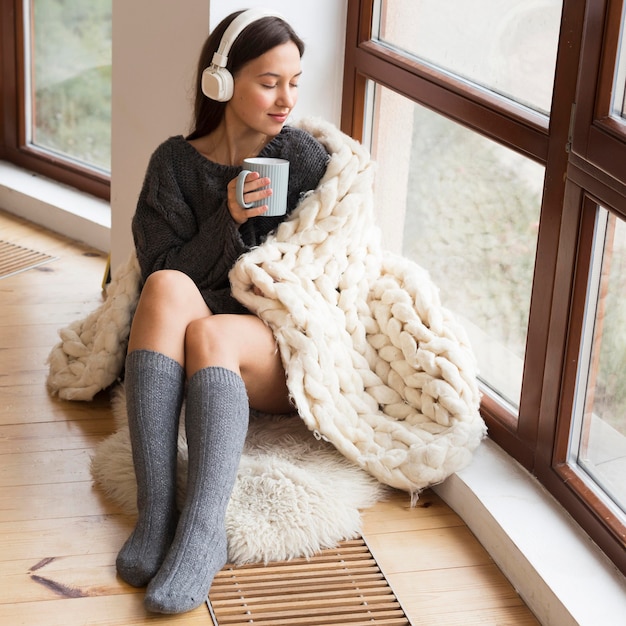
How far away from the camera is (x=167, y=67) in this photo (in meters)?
2.46

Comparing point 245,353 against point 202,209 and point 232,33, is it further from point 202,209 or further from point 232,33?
point 232,33

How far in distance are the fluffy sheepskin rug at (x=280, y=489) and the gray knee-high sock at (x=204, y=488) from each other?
7 cm

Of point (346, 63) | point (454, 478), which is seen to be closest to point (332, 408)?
point (454, 478)

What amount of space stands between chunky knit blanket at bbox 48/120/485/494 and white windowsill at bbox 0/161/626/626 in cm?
6

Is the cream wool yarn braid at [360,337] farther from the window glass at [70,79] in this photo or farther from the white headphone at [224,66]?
the window glass at [70,79]

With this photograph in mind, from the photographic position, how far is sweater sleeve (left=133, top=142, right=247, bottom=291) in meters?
2.00

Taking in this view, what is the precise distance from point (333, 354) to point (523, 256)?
391 mm

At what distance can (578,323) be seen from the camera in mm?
1760

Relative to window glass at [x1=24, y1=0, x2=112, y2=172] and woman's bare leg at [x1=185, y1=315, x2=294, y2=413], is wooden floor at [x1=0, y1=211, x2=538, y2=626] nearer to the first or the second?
woman's bare leg at [x1=185, y1=315, x2=294, y2=413]

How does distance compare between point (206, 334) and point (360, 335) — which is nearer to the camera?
point (206, 334)

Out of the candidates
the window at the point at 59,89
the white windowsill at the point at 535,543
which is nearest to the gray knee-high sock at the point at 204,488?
the white windowsill at the point at 535,543

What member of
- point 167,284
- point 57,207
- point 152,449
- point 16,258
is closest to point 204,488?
point 152,449

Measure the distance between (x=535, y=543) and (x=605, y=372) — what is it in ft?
0.97

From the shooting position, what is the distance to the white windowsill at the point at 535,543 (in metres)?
1.56
